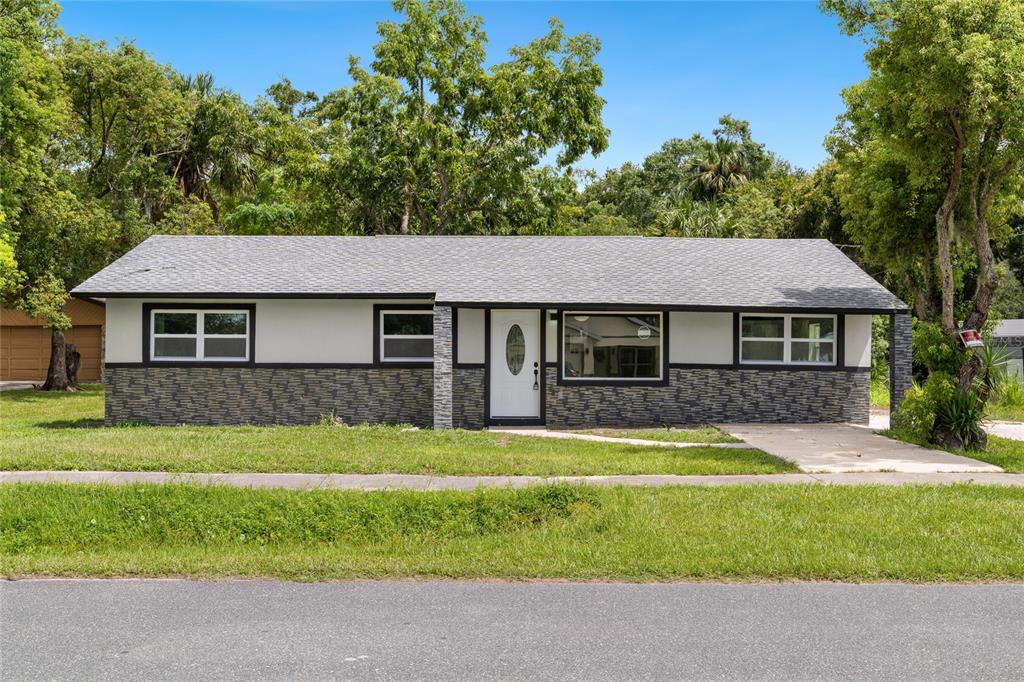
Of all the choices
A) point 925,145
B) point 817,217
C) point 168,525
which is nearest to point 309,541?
point 168,525

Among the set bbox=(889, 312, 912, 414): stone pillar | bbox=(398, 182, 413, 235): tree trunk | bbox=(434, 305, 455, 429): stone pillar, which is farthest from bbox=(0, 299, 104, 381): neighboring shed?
bbox=(889, 312, 912, 414): stone pillar

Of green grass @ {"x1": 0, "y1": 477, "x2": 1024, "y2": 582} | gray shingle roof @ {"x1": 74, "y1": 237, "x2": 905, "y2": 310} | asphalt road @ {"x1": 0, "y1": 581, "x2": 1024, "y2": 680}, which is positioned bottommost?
asphalt road @ {"x1": 0, "y1": 581, "x2": 1024, "y2": 680}

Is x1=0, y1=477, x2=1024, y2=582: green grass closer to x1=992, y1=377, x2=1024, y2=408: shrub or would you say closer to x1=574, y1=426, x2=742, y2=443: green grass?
x1=574, y1=426, x2=742, y2=443: green grass

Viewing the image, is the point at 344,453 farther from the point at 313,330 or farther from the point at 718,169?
the point at 718,169

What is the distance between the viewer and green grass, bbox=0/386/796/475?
1113 cm

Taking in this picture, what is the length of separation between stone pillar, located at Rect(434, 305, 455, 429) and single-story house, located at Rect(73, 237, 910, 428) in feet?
1.76

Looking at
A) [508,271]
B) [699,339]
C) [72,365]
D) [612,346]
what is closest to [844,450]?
[699,339]

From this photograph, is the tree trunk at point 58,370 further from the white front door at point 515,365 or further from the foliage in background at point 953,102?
the foliage in background at point 953,102

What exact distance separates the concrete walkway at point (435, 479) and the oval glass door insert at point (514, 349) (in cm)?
651

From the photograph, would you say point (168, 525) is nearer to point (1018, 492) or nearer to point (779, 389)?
point (1018, 492)

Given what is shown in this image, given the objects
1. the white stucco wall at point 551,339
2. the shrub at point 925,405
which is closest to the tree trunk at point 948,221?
the shrub at point 925,405

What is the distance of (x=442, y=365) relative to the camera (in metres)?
16.1

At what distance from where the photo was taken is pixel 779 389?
1722 cm

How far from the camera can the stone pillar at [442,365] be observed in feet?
52.7
